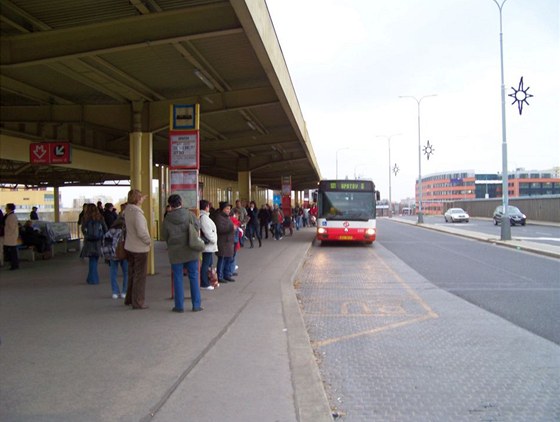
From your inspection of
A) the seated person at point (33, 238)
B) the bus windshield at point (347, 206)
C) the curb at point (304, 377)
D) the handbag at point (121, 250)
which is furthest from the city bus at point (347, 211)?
the handbag at point (121, 250)

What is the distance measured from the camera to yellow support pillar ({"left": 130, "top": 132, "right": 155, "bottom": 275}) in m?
11.9

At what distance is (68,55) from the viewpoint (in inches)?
335

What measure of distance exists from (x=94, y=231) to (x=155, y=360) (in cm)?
522

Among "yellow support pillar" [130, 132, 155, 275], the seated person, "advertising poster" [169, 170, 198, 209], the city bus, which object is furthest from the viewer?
the city bus

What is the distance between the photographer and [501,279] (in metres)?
11.8

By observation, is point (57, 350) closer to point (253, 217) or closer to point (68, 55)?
point (68, 55)

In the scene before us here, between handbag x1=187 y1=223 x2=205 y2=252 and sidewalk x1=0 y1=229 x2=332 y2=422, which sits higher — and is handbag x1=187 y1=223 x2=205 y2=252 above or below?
above

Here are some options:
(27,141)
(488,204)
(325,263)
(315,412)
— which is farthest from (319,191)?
(488,204)

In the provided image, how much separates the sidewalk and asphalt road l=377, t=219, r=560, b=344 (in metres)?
3.46

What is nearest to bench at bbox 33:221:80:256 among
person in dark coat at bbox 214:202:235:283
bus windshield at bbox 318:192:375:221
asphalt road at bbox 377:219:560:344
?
person in dark coat at bbox 214:202:235:283

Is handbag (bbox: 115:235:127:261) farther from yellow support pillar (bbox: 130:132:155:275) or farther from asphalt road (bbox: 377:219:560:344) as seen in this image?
asphalt road (bbox: 377:219:560:344)

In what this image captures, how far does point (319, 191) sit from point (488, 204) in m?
42.6

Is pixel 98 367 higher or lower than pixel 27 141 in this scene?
lower

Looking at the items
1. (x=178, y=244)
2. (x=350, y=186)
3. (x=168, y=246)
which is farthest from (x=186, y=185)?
(x=350, y=186)
